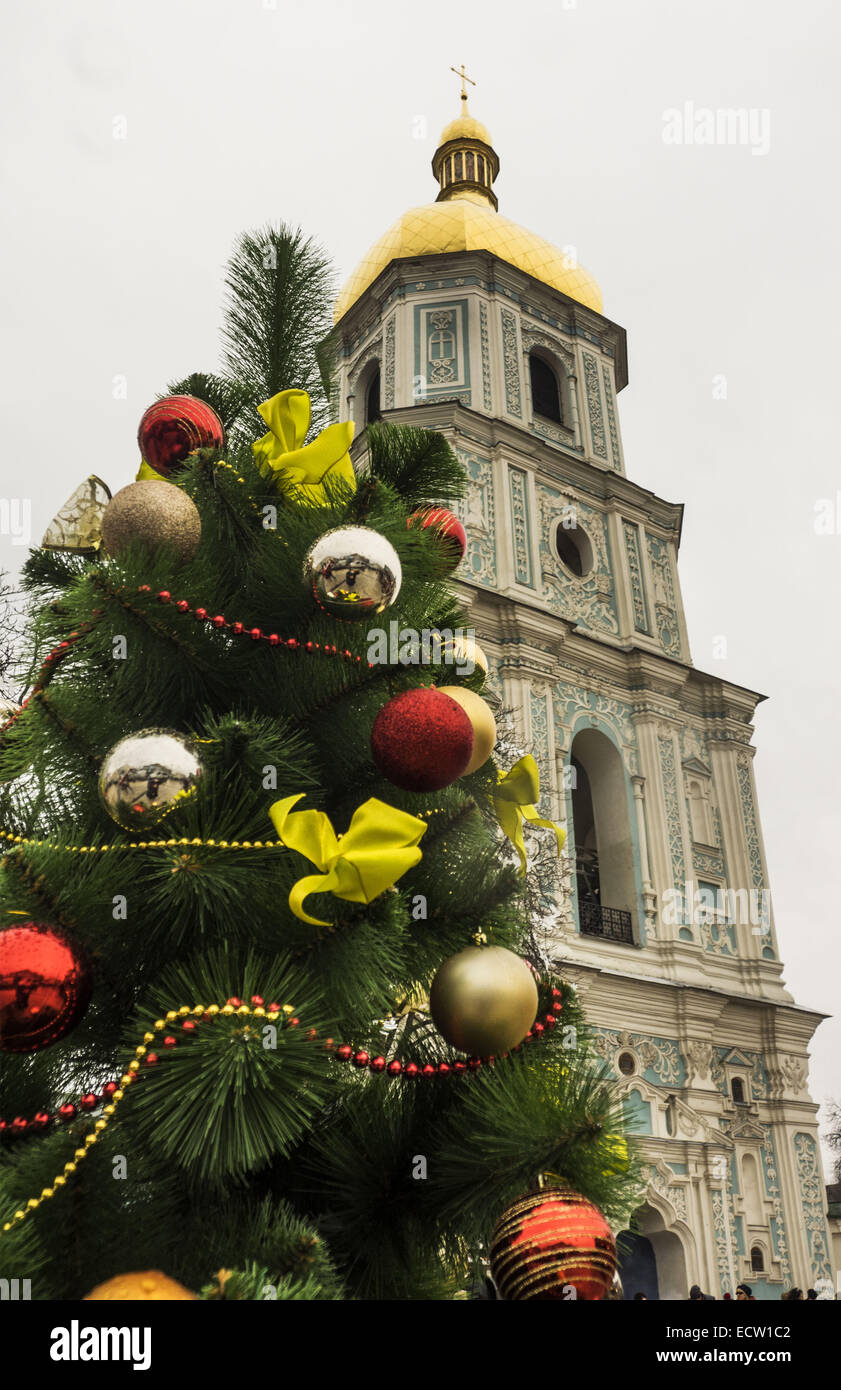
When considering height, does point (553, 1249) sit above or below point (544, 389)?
below

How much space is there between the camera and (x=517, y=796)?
2021mm

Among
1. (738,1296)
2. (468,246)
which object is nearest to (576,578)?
(468,246)

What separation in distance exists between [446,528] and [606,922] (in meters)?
9.82

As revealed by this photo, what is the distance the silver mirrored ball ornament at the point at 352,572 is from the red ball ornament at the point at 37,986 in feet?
2.05

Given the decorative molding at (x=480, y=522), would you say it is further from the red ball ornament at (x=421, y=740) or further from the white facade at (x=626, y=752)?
the red ball ornament at (x=421, y=740)

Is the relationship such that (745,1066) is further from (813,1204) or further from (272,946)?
(272,946)

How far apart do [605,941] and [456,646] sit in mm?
9563

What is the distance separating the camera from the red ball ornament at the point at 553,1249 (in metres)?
1.24

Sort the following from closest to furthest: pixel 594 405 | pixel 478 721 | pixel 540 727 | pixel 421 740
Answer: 1. pixel 421 740
2. pixel 478 721
3. pixel 540 727
4. pixel 594 405

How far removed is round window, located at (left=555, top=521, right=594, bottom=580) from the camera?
1335cm

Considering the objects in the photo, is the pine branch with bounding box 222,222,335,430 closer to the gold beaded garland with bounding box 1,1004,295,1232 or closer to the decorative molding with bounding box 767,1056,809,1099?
the gold beaded garland with bounding box 1,1004,295,1232

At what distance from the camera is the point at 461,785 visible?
2004 millimetres
